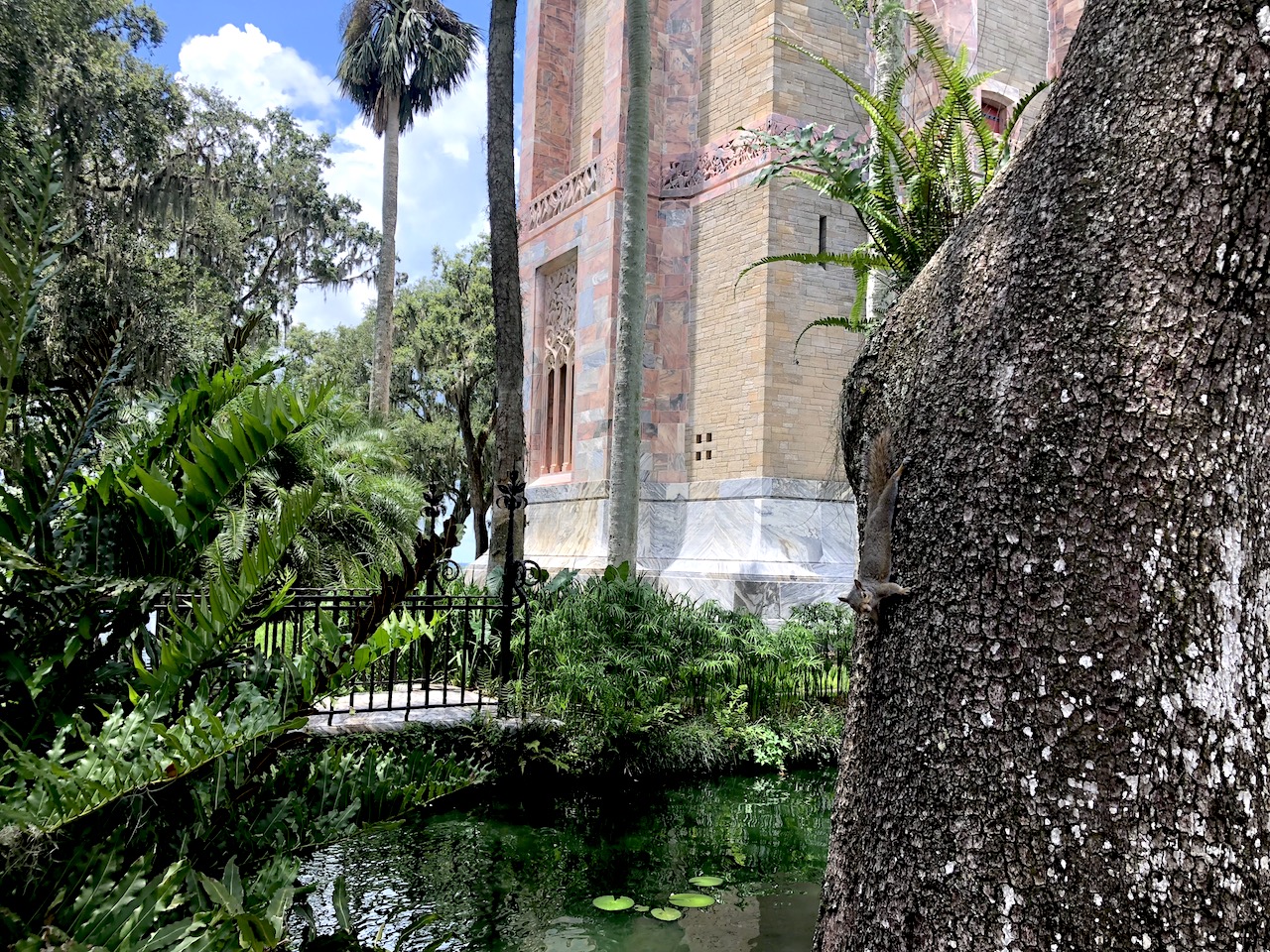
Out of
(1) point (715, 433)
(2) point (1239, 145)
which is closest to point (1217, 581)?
(2) point (1239, 145)

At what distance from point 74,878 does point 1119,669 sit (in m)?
2.55

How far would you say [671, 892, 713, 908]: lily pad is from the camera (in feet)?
15.8

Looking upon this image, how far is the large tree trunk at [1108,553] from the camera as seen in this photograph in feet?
6.33

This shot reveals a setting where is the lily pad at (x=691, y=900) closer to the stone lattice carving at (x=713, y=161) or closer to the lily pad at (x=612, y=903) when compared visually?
the lily pad at (x=612, y=903)

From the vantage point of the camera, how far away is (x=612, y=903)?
4.77 m

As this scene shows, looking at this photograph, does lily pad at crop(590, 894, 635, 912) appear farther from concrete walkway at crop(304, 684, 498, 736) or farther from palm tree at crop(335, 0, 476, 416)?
palm tree at crop(335, 0, 476, 416)

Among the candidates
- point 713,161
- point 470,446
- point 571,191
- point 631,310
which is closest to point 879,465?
point 631,310

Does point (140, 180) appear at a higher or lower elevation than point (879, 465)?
higher

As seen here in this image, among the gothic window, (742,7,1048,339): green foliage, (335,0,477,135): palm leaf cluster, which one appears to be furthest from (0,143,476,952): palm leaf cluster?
(335,0,477,135): palm leaf cluster

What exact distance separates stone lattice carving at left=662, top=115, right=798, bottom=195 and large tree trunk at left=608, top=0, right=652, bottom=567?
275cm

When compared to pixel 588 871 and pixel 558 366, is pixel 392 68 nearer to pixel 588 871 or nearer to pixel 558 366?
pixel 558 366

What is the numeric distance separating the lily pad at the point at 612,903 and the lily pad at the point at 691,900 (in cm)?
24

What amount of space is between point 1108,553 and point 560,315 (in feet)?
48.3

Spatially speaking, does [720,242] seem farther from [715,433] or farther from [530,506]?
[530,506]
